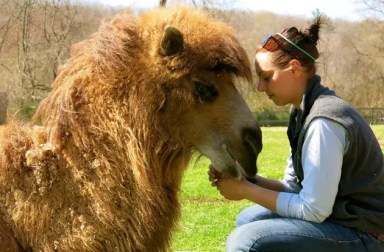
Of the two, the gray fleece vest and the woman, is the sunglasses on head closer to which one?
the woman

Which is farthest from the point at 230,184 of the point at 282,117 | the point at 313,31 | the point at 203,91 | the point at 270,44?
the point at 282,117

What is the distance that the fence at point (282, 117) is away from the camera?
44562mm

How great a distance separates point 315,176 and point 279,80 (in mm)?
656

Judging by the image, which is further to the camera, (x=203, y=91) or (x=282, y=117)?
(x=282, y=117)

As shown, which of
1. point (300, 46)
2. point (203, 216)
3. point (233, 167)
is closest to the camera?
point (233, 167)

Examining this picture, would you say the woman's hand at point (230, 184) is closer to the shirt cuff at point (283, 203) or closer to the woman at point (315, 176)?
the woman at point (315, 176)

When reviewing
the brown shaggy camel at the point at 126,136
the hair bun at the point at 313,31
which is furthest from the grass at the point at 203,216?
the hair bun at the point at 313,31

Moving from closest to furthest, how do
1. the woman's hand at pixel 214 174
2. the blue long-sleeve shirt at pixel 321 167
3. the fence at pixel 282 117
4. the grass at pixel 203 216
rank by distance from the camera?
the blue long-sleeve shirt at pixel 321 167, the woman's hand at pixel 214 174, the grass at pixel 203 216, the fence at pixel 282 117

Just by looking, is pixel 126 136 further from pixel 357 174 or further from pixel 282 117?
pixel 282 117

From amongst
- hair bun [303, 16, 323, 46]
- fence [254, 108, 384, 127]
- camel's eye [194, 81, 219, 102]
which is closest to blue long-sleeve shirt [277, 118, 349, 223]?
hair bun [303, 16, 323, 46]

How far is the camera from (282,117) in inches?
1826

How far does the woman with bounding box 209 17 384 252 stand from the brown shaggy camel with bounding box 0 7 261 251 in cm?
→ 40

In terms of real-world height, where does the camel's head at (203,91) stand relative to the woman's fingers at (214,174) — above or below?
above

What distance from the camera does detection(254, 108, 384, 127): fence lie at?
4456 centimetres
